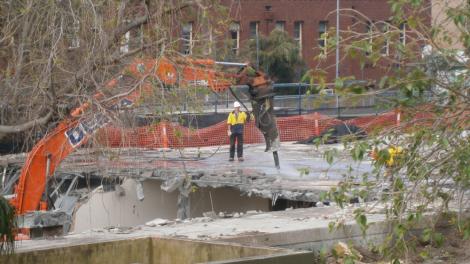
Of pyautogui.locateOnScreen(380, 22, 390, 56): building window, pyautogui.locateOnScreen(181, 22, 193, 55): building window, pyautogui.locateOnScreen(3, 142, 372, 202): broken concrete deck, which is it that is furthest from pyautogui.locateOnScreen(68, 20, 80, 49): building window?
pyautogui.locateOnScreen(380, 22, 390, 56): building window

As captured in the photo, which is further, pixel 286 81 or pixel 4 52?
pixel 286 81

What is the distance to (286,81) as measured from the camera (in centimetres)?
5300

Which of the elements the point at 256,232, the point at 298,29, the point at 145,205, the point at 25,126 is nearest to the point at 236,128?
the point at 145,205

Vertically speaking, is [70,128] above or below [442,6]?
below

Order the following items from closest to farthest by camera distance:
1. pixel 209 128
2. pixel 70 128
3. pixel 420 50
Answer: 1. pixel 420 50
2. pixel 70 128
3. pixel 209 128

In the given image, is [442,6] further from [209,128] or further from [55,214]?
[209,128]

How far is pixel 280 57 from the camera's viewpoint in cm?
5131

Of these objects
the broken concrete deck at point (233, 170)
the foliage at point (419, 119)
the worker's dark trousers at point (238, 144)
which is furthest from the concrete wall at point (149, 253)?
the worker's dark trousers at point (238, 144)

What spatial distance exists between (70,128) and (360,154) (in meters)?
7.36

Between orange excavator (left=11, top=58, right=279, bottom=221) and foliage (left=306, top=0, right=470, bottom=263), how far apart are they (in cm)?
416

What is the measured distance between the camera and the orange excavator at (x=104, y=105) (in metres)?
12.6

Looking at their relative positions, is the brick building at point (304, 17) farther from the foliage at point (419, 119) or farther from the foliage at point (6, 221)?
the foliage at point (6, 221)

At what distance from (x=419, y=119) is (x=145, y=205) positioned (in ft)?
50.4

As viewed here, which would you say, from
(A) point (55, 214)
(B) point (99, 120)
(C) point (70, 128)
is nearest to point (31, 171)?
(A) point (55, 214)
